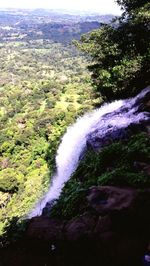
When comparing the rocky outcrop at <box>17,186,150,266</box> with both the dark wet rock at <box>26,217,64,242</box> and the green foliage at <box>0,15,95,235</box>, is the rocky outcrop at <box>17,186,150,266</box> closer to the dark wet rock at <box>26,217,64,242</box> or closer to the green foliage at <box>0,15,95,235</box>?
the dark wet rock at <box>26,217,64,242</box>

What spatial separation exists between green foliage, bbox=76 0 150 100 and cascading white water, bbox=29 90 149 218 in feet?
5.01

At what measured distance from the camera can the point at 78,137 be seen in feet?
68.6

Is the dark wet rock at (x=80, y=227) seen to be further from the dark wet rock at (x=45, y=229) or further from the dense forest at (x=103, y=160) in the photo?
the dark wet rock at (x=45, y=229)

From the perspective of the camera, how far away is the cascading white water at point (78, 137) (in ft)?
53.1

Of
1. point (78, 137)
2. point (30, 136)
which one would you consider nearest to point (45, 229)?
point (78, 137)

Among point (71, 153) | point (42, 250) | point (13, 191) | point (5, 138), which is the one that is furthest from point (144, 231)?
point (5, 138)

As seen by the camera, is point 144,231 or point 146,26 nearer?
point 144,231

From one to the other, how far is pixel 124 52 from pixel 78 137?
20.8 ft

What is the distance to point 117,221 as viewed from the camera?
27.6 feet

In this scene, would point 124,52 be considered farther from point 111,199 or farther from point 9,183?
point 9,183

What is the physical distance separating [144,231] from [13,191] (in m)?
41.4

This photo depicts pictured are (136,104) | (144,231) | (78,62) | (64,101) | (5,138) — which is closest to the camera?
(144,231)

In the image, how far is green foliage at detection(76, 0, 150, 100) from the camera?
22641 millimetres

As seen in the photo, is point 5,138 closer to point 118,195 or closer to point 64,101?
point 64,101
